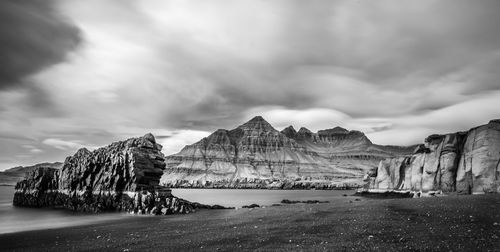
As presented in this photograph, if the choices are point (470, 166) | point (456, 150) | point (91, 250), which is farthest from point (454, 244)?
point (456, 150)

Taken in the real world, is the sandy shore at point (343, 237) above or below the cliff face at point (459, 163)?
below

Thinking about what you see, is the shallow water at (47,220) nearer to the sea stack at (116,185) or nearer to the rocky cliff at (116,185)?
the sea stack at (116,185)

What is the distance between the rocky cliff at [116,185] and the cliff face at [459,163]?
6190 cm

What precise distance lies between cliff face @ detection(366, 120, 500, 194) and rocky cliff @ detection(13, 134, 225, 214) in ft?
203

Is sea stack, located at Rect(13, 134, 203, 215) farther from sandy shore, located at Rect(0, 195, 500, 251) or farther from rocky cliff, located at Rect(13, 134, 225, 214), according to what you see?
sandy shore, located at Rect(0, 195, 500, 251)

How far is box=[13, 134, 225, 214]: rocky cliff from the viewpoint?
64.3 m

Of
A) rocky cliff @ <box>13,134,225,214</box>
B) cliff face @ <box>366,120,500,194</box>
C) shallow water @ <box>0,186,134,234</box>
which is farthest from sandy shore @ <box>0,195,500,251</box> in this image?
cliff face @ <box>366,120,500,194</box>

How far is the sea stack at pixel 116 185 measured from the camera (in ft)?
211

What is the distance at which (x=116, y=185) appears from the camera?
72.2 meters

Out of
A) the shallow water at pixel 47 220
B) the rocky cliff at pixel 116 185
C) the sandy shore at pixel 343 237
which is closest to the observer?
the sandy shore at pixel 343 237

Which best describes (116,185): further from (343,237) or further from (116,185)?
(343,237)

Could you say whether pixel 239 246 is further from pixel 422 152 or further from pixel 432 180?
pixel 422 152

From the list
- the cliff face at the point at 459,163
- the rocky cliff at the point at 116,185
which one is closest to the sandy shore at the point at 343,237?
the rocky cliff at the point at 116,185

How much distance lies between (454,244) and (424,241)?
1.61 m
